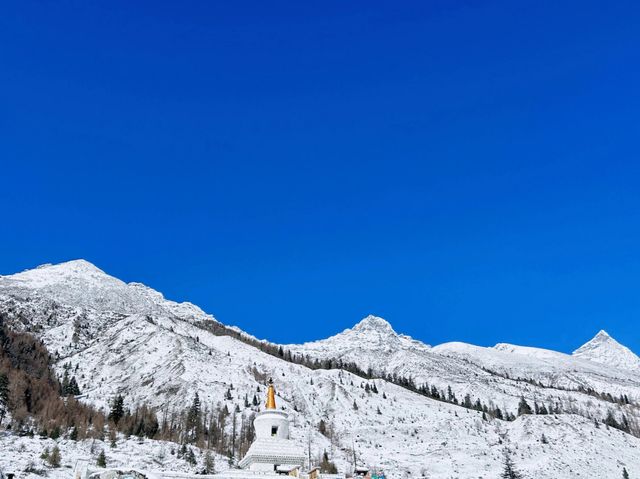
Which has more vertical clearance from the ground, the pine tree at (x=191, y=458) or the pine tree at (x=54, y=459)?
the pine tree at (x=191, y=458)

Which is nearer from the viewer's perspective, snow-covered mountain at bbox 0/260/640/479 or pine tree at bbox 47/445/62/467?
pine tree at bbox 47/445/62/467

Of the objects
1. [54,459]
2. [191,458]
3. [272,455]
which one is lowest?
[272,455]

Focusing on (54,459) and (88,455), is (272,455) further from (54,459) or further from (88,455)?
(88,455)

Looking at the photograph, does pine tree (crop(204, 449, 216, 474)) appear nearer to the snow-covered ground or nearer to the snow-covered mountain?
the snow-covered ground

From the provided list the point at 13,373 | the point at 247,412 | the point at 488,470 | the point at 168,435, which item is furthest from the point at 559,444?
the point at 13,373

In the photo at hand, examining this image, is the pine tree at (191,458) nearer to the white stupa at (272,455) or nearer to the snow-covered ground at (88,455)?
the snow-covered ground at (88,455)

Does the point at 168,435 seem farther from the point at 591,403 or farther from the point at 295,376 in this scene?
the point at 591,403

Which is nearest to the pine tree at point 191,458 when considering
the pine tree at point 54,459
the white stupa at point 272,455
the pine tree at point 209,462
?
the pine tree at point 209,462

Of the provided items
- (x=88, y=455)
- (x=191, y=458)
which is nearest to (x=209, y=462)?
(x=191, y=458)

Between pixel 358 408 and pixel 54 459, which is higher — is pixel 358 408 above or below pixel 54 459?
above

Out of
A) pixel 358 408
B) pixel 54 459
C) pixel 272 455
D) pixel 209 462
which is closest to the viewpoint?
pixel 272 455

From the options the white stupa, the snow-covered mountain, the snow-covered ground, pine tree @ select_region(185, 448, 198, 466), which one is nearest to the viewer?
the white stupa

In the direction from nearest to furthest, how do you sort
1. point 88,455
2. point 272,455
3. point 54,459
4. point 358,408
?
1. point 272,455
2. point 54,459
3. point 88,455
4. point 358,408

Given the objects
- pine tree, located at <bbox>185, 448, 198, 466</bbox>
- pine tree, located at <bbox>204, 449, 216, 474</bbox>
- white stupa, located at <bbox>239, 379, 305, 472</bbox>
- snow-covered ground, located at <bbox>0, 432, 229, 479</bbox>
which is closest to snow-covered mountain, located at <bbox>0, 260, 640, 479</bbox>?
pine tree, located at <bbox>204, 449, 216, 474</bbox>
